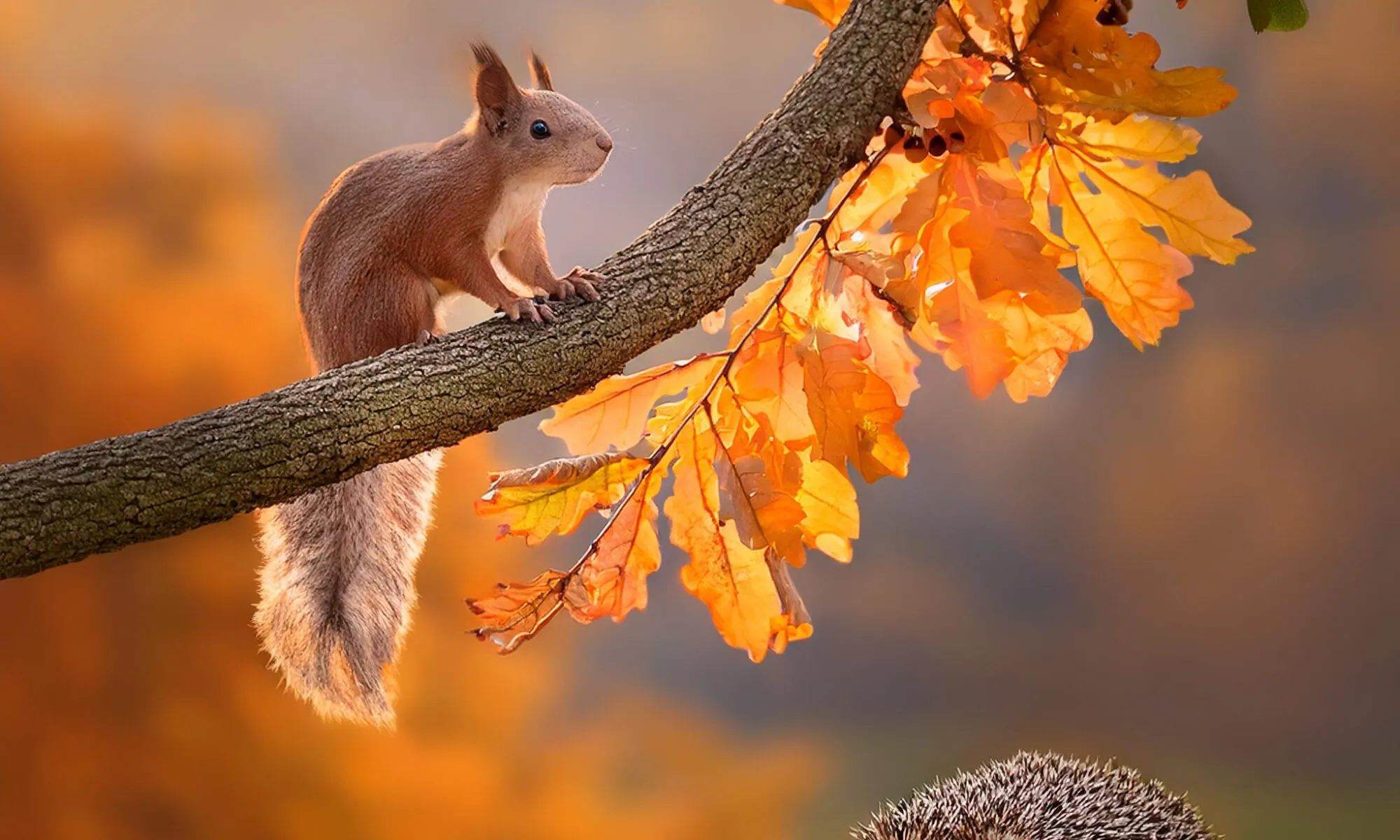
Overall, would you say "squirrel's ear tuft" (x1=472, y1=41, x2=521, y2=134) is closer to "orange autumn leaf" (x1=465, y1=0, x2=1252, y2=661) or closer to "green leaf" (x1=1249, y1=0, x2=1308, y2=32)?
"orange autumn leaf" (x1=465, y1=0, x2=1252, y2=661)

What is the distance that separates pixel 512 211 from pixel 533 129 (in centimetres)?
8

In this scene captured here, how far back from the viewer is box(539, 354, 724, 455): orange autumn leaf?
43.6 inches

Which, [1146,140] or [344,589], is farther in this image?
[344,589]

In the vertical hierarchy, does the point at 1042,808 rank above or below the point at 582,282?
below

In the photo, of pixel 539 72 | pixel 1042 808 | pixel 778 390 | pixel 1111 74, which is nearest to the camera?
pixel 1111 74

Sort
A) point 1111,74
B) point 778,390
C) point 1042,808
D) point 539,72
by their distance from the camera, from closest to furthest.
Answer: point 1111,74 < point 778,390 < point 539,72 < point 1042,808

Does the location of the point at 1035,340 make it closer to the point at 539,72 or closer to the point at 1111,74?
the point at 1111,74

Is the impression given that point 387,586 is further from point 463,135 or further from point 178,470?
point 463,135

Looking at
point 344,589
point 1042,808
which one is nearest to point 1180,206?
point 344,589

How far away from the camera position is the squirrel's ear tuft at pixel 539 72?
1166 mm

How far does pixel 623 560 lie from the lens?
1.13 metres

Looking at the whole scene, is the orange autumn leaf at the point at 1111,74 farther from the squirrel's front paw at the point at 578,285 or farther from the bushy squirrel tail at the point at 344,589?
the bushy squirrel tail at the point at 344,589

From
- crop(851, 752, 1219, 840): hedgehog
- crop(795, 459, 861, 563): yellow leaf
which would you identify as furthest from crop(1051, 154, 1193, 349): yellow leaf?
crop(851, 752, 1219, 840): hedgehog

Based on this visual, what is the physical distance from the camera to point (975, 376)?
3.25ft
